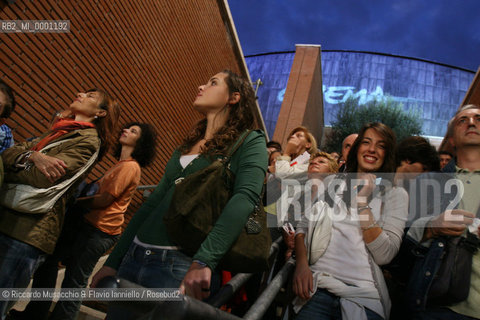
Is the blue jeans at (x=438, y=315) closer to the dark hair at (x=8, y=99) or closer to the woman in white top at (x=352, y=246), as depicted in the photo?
the woman in white top at (x=352, y=246)

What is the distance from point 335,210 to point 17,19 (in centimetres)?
482

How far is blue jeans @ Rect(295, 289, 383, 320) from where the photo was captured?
189 cm

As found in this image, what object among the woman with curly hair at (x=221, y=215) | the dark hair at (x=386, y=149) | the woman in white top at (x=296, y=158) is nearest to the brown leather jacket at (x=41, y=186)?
the woman with curly hair at (x=221, y=215)

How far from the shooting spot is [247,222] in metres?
1.39

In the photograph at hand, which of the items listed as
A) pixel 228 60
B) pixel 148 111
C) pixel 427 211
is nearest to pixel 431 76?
pixel 228 60

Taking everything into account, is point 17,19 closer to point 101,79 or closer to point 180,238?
point 101,79

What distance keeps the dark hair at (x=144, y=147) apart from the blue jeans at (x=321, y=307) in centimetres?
229

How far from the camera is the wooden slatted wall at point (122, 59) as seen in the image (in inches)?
184

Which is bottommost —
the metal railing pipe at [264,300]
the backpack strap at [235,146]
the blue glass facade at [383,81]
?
the metal railing pipe at [264,300]

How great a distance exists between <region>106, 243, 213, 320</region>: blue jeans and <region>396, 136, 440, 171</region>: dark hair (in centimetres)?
244

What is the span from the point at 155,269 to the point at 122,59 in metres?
6.07

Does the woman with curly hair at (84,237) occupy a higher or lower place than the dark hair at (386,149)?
lower

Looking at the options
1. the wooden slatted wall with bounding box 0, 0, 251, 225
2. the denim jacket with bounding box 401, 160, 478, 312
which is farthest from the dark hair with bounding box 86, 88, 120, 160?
the wooden slatted wall with bounding box 0, 0, 251, 225

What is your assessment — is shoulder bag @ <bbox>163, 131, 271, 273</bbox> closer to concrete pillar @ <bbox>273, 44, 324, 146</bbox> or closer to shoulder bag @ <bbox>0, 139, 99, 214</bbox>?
shoulder bag @ <bbox>0, 139, 99, 214</bbox>
